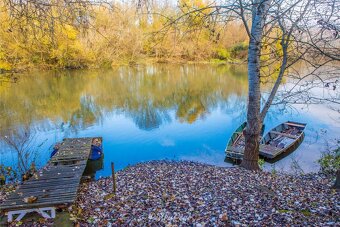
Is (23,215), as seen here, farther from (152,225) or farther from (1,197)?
(152,225)

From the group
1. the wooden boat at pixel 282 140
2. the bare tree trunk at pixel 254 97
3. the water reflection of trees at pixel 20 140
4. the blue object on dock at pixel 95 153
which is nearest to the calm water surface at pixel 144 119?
the water reflection of trees at pixel 20 140

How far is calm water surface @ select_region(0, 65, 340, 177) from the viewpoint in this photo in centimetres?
1091

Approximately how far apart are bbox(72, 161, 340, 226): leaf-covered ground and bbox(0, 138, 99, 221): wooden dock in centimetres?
35

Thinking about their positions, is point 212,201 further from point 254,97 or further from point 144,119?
point 144,119

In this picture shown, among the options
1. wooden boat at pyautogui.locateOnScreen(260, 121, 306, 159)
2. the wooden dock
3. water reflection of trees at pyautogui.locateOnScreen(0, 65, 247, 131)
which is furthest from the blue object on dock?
wooden boat at pyautogui.locateOnScreen(260, 121, 306, 159)

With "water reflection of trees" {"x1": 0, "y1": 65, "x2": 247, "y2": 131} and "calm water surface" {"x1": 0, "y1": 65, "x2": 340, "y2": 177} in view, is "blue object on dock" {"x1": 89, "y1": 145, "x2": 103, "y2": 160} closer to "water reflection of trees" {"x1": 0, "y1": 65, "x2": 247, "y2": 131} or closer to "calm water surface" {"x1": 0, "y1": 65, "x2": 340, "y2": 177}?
"calm water surface" {"x1": 0, "y1": 65, "x2": 340, "y2": 177}

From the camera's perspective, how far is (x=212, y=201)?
15.4ft

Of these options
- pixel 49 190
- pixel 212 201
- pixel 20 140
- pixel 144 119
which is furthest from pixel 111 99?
pixel 212 201

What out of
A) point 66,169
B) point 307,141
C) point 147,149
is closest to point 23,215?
point 66,169

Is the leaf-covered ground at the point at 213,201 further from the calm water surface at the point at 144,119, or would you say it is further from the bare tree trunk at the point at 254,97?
the calm water surface at the point at 144,119

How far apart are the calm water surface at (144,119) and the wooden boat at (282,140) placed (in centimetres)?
37

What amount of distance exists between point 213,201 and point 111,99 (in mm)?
16763

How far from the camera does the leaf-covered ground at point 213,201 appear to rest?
13.0 feet

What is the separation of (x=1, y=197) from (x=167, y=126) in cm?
931
